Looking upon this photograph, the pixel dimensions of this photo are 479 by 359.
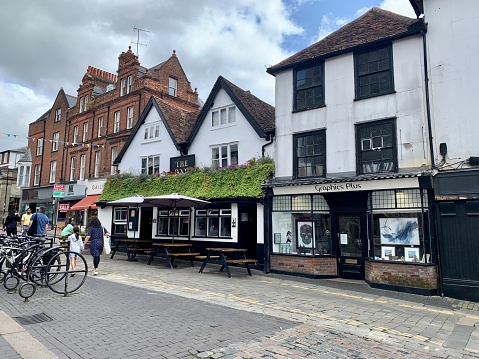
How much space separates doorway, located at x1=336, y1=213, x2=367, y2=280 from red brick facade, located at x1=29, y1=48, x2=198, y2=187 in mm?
18306

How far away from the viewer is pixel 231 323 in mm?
6422

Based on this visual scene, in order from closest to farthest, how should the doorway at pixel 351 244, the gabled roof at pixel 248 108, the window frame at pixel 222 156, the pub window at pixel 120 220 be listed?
the doorway at pixel 351 244
the gabled roof at pixel 248 108
the window frame at pixel 222 156
the pub window at pixel 120 220

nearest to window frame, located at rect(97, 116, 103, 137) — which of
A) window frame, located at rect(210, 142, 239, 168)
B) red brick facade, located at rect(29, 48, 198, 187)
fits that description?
red brick facade, located at rect(29, 48, 198, 187)

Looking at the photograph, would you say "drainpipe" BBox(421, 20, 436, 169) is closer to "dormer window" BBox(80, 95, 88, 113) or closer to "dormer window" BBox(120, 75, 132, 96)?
"dormer window" BBox(120, 75, 132, 96)

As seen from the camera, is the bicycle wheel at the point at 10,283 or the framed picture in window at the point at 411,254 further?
the framed picture in window at the point at 411,254

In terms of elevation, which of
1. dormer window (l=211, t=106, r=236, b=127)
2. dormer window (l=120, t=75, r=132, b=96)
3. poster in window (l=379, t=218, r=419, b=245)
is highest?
dormer window (l=120, t=75, r=132, b=96)

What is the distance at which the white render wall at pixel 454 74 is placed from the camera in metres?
10.4

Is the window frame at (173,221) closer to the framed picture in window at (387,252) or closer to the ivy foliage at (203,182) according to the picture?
the ivy foliage at (203,182)

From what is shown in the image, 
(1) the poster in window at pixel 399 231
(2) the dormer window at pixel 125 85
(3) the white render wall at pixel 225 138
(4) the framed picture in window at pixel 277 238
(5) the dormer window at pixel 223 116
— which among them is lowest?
(4) the framed picture in window at pixel 277 238

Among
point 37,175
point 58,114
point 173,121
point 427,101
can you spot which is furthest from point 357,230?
point 37,175

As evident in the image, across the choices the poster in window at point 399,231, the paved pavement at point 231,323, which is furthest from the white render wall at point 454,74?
the paved pavement at point 231,323

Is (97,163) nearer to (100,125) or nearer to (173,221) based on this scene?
(100,125)

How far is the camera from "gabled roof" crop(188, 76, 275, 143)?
1566 centimetres

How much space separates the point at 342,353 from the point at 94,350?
3.54m
